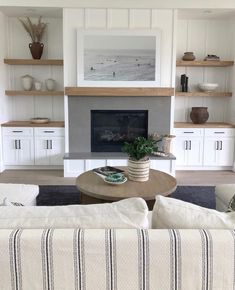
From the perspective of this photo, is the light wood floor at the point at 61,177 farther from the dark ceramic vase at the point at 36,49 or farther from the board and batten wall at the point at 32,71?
the dark ceramic vase at the point at 36,49

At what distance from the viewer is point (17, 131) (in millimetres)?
5344

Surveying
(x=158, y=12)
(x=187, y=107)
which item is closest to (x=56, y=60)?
(x=158, y=12)

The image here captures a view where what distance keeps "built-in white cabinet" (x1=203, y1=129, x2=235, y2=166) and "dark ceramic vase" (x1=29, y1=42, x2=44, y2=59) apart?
315cm

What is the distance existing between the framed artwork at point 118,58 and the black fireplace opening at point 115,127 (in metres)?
0.52

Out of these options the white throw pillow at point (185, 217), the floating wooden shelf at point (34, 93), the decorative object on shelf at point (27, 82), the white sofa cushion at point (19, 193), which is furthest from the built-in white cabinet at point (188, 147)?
the white throw pillow at point (185, 217)

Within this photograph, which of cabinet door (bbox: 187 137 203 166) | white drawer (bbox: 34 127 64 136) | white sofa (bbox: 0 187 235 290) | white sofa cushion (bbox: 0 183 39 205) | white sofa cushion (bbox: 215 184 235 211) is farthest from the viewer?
cabinet door (bbox: 187 137 203 166)

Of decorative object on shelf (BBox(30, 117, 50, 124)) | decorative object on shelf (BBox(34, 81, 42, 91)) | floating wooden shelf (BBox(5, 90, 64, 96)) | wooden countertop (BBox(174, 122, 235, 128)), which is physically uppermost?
→ decorative object on shelf (BBox(34, 81, 42, 91))

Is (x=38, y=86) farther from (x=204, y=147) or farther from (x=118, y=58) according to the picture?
(x=204, y=147)

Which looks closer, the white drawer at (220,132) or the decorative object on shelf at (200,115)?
the white drawer at (220,132)

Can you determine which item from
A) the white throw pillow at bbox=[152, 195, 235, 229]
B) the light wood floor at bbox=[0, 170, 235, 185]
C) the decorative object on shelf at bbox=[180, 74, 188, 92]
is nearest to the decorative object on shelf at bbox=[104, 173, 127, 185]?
the white throw pillow at bbox=[152, 195, 235, 229]

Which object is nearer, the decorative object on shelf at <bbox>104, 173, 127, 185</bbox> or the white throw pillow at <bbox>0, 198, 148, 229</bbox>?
the white throw pillow at <bbox>0, 198, 148, 229</bbox>

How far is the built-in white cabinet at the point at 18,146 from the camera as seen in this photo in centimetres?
535

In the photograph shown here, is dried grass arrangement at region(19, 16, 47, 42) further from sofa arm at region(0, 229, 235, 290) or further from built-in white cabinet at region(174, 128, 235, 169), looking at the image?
sofa arm at region(0, 229, 235, 290)

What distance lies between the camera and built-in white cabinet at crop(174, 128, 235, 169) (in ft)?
17.8
